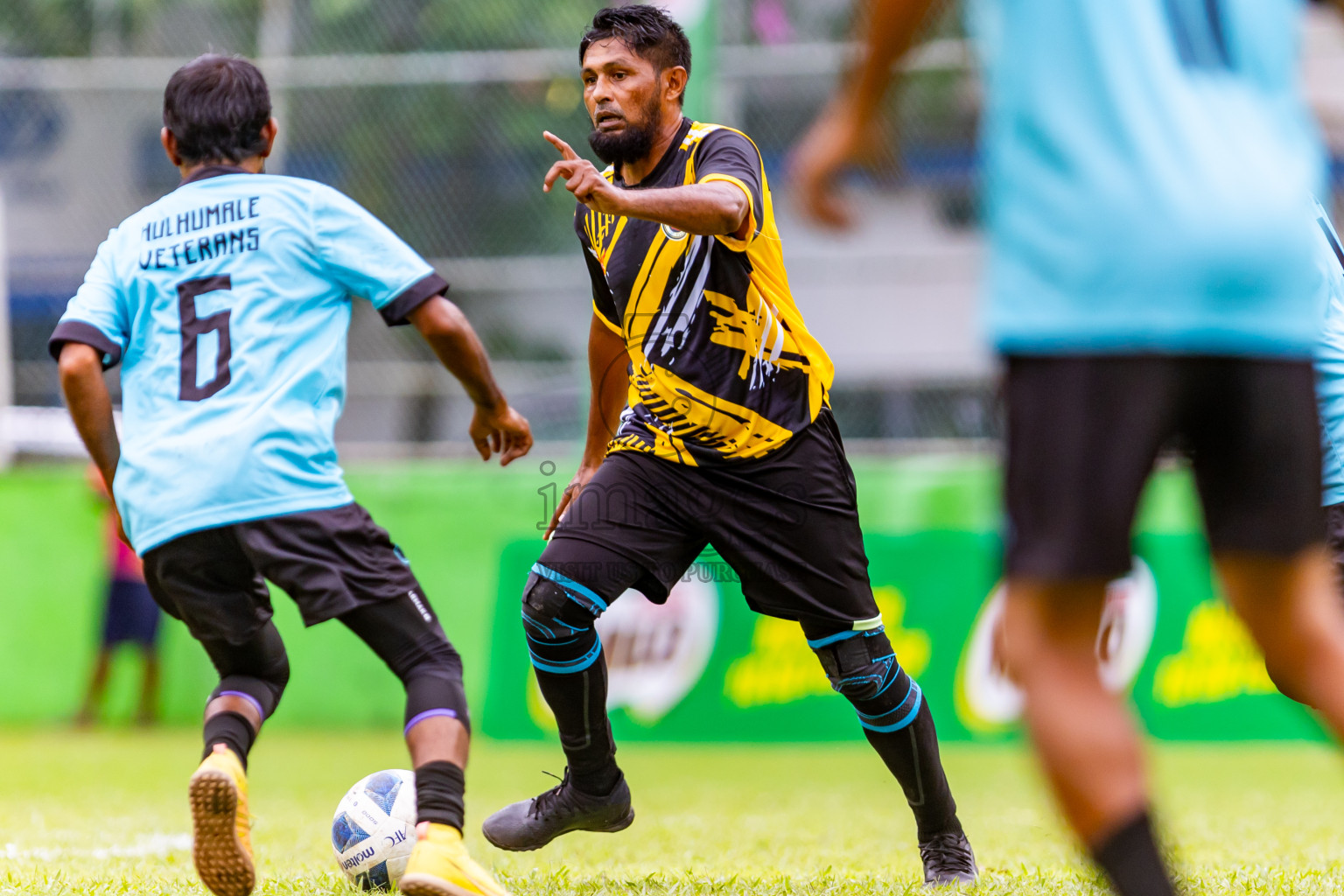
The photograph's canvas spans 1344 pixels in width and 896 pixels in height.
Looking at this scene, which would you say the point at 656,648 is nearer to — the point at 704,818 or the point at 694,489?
the point at 704,818

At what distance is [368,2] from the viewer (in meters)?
12.0

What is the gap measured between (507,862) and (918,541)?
5627 millimetres

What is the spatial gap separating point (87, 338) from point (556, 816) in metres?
1.81

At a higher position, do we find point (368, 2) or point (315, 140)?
point (368, 2)

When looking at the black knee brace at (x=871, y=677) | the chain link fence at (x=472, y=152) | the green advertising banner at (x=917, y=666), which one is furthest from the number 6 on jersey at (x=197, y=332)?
the chain link fence at (x=472, y=152)

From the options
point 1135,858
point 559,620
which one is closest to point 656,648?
point 559,620

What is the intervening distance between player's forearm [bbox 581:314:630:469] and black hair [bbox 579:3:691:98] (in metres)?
0.80

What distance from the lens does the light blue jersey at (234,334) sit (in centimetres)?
364

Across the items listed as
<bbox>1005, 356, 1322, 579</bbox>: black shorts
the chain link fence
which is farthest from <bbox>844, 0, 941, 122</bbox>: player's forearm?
the chain link fence

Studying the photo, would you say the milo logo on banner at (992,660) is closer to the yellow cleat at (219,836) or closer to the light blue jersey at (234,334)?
the light blue jersey at (234,334)

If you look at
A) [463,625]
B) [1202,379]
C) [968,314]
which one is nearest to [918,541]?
[968,314]

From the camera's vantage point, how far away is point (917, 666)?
32.3 ft

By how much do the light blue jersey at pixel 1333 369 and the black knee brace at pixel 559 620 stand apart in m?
1.98

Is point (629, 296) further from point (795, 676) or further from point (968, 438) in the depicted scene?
point (968, 438)
